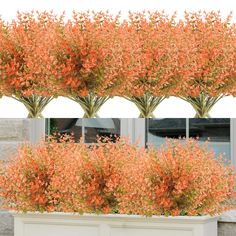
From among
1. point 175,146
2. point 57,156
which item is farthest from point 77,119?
point 175,146

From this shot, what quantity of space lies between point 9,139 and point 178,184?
206 centimetres

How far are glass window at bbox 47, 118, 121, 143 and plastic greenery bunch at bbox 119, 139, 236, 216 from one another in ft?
1.93

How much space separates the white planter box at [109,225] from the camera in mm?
8484

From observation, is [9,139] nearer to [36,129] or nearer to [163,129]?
[36,129]

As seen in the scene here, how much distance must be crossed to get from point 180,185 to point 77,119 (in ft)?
4.78

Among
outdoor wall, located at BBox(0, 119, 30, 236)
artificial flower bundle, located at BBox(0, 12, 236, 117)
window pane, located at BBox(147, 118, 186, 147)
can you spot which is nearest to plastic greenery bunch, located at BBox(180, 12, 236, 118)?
artificial flower bundle, located at BBox(0, 12, 236, 117)

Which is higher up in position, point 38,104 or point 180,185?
point 38,104

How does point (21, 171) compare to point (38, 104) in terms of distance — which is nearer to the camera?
point (21, 171)

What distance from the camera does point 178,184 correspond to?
841 centimetres

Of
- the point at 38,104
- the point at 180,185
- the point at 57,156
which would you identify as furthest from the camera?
the point at 38,104

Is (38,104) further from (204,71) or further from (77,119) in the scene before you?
(204,71)

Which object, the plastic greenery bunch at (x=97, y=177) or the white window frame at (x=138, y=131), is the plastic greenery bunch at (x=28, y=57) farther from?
the plastic greenery bunch at (x=97, y=177)

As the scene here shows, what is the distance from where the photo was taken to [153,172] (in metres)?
8.59

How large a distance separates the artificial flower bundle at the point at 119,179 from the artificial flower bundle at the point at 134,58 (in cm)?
76
